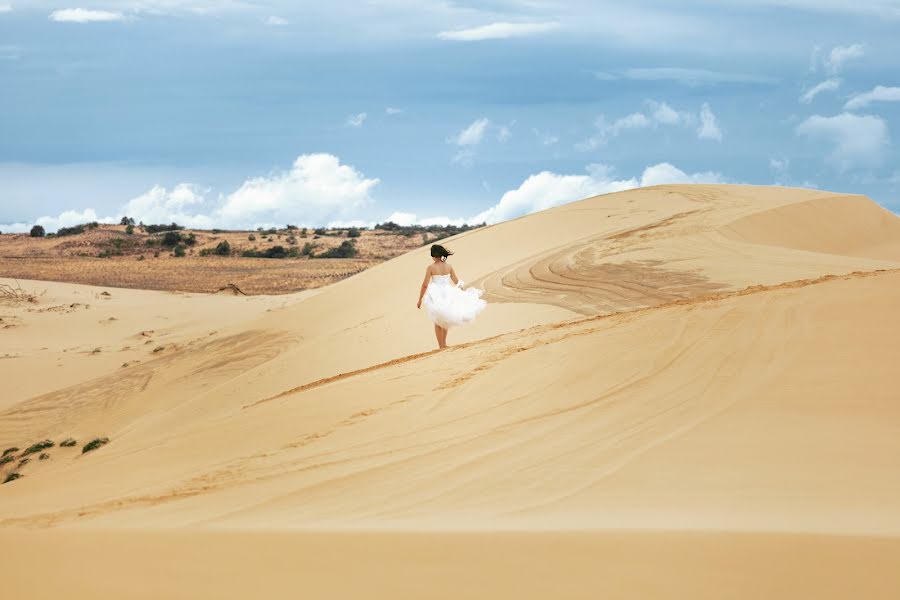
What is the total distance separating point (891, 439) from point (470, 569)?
3283 mm

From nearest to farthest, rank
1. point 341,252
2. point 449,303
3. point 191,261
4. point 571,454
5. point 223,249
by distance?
1. point 571,454
2. point 449,303
3. point 191,261
4. point 341,252
5. point 223,249

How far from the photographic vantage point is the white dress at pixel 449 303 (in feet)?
35.4

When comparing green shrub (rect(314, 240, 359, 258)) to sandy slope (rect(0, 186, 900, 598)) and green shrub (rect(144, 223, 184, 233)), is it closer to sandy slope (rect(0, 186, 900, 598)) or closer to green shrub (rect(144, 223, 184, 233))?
green shrub (rect(144, 223, 184, 233))

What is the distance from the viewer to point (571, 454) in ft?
18.6

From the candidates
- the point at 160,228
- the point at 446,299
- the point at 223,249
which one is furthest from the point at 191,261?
the point at 446,299

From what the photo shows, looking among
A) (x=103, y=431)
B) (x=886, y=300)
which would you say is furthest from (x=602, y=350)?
(x=103, y=431)

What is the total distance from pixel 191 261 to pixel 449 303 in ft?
128

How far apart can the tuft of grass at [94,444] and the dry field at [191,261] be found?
2284cm

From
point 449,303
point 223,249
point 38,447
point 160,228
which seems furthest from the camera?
point 160,228

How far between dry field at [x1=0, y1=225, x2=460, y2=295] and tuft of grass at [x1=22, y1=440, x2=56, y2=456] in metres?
22.4

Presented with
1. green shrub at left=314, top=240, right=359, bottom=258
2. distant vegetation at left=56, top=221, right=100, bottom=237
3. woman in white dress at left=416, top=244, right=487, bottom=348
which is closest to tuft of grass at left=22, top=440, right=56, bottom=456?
woman in white dress at left=416, top=244, right=487, bottom=348

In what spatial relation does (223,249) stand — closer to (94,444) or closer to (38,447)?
(38,447)

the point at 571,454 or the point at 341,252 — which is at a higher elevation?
the point at 341,252

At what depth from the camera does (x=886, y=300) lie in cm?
805
